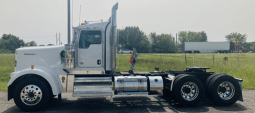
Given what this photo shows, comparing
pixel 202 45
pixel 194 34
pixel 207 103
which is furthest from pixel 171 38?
pixel 207 103

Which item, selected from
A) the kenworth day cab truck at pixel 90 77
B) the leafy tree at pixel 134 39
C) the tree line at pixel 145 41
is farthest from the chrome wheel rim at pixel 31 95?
the leafy tree at pixel 134 39

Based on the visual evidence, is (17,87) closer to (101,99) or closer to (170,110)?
(101,99)

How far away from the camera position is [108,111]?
7.40m

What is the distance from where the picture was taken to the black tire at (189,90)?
800 cm

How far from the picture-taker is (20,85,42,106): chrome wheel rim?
7367 mm

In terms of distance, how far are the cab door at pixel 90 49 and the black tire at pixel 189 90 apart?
3.04m

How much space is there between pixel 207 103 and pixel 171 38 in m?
78.0

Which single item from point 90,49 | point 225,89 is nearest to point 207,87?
point 225,89

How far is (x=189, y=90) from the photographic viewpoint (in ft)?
26.8

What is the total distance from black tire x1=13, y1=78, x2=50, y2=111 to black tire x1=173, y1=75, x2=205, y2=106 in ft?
15.2

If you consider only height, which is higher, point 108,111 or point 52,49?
point 52,49

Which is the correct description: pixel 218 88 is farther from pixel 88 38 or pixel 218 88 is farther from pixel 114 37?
pixel 88 38

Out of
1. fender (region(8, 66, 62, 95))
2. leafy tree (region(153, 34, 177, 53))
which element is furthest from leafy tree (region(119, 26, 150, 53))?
fender (region(8, 66, 62, 95))

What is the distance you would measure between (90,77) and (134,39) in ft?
182
